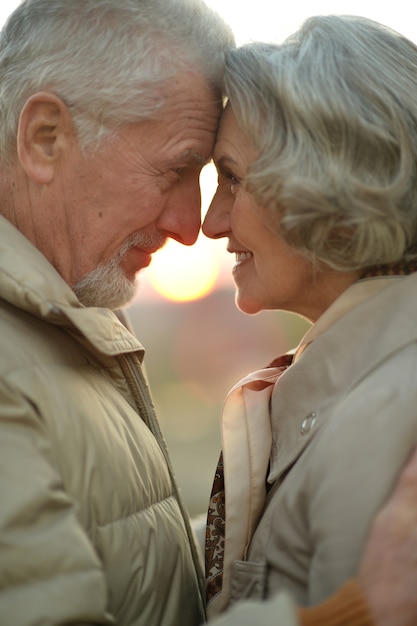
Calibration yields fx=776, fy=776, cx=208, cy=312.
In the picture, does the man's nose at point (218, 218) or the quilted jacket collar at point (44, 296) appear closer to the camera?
the quilted jacket collar at point (44, 296)

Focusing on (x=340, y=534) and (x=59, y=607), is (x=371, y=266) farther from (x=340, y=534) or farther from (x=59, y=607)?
(x=59, y=607)

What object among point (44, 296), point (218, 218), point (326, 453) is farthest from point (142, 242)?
point (326, 453)

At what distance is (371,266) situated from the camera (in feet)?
8.07

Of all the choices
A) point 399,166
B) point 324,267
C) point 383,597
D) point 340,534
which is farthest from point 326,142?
point 383,597

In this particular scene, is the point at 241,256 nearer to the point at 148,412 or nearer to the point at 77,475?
the point at 148,412

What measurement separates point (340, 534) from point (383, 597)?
0.17m

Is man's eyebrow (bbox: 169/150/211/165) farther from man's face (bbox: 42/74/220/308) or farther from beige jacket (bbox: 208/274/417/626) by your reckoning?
beige jacket (bbox: 208/274/417/626)

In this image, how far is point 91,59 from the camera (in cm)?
268

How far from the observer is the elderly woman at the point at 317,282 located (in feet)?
6.59

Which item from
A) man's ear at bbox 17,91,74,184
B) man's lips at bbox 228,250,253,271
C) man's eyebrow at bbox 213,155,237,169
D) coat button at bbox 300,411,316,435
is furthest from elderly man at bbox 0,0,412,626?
coat button at bbox 300,411,316,435

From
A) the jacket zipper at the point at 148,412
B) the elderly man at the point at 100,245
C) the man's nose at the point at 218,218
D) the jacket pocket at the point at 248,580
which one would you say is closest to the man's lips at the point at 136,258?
the elderly man at the point at 100,245

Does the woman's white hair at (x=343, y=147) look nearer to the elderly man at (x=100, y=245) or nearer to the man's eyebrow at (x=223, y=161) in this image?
the man's eyebrow at (x=223, y=161)

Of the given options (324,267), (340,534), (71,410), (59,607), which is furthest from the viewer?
(324,267)

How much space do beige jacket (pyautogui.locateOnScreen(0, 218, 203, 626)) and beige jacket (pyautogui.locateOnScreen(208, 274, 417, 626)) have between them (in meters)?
0.24
